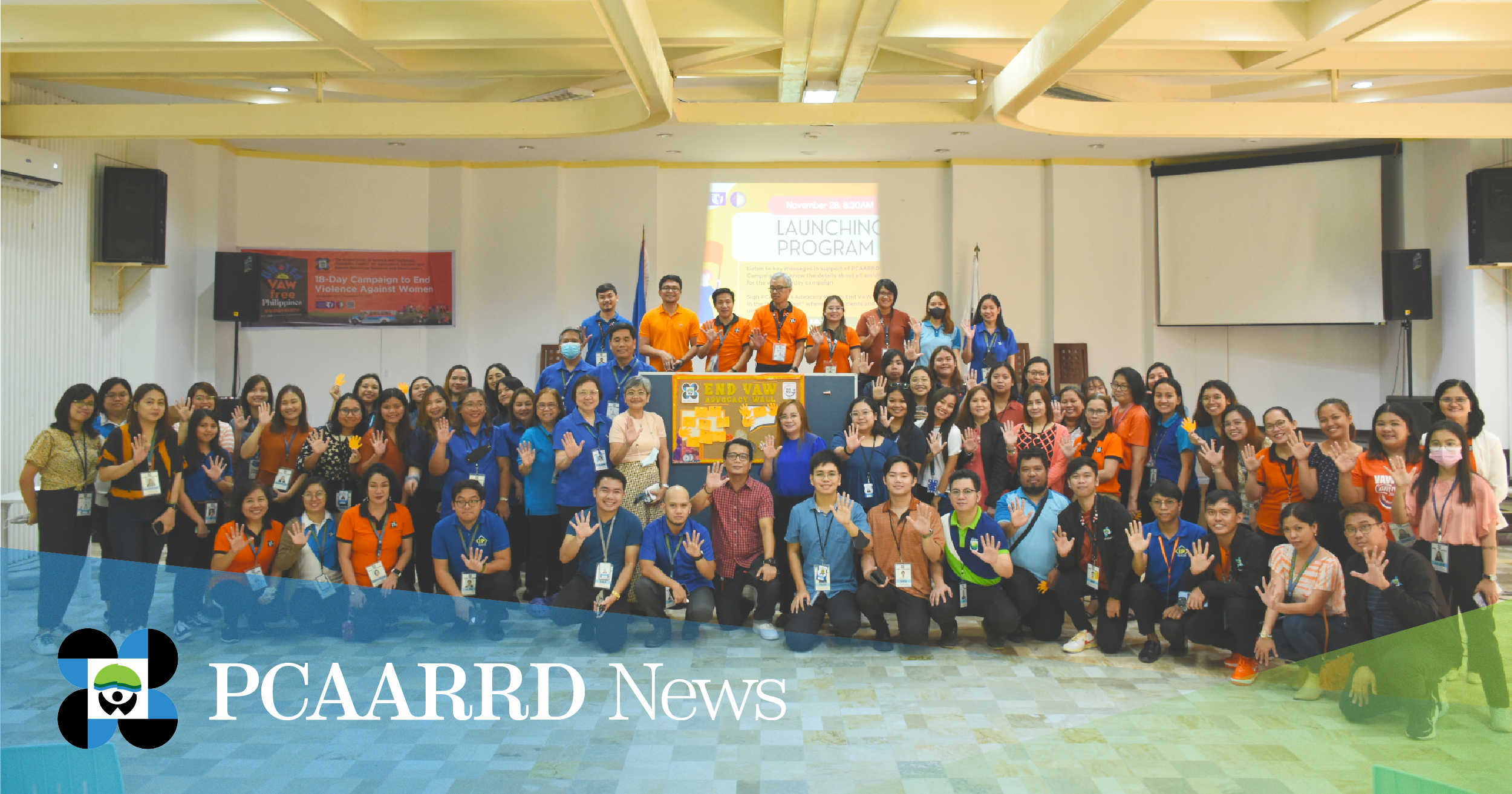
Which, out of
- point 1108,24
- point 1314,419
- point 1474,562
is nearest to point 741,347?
point 1108,24

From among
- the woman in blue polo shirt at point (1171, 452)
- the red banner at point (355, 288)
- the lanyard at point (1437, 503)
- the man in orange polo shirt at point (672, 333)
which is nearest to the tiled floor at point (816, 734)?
the lanyard at point (1437, 503)

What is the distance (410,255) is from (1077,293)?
287 inches

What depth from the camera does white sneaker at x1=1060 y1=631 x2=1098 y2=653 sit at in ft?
15.5

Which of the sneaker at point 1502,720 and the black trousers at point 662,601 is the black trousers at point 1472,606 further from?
the black trousers at point 662,601

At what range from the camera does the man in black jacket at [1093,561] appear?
15.4 feet

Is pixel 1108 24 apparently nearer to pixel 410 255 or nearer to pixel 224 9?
pixel 224 9

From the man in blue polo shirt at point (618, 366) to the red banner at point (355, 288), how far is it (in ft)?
15.5

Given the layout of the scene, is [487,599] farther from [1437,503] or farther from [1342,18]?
[1342,18]

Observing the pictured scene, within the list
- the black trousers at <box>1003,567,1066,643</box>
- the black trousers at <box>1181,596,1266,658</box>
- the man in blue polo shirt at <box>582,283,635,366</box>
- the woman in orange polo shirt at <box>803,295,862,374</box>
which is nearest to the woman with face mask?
the black trousers at <box>1181,596,1266,658</box>

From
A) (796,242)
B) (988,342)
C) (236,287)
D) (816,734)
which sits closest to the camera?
(816,734)

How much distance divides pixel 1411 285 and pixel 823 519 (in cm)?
731

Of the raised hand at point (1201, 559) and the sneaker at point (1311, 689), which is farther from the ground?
the raised hand at point (1201, 559)

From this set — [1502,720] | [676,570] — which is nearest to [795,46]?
[676,570]

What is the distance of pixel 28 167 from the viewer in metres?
6.57
